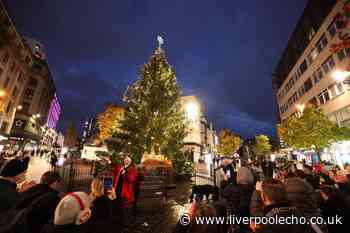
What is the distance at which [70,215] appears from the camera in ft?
6.59

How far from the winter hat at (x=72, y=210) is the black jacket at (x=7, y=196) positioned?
1541mm

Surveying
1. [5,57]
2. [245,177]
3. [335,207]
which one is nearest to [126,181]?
[245,177]

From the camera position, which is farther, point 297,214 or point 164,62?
point 164,62

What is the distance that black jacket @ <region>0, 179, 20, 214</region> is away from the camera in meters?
2.74

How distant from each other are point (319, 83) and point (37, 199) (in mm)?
34524

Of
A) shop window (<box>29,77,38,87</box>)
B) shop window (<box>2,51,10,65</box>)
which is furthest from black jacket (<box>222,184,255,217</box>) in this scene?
shop window (<box>29,77,38,87</box>)

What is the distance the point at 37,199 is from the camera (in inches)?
109

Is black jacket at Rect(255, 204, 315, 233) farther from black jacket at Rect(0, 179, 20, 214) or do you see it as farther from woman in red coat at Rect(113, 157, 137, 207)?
woman in red coat at Rect(113, 157, 137, 207)

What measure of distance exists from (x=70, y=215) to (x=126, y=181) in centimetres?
482

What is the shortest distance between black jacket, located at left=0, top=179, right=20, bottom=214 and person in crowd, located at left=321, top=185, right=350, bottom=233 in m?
5.63

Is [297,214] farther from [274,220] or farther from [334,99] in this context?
[334,99]

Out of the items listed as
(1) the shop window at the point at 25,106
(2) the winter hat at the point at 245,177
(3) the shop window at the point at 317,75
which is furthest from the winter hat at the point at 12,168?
(1) the shop window at the point at 25,106

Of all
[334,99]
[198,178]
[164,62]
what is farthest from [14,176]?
[334,99]

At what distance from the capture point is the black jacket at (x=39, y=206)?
105 inches
